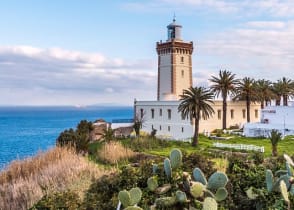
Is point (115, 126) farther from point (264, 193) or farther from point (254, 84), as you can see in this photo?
point (264, 193)

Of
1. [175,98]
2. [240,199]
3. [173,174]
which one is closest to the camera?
[173,174]

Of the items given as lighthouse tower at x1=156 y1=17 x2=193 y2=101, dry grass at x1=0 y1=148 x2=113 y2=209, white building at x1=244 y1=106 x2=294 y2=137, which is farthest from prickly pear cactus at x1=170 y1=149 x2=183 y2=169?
lighthouse tower at x1=156 y1=17 x2=193 y2=101

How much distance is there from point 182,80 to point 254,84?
346 inches

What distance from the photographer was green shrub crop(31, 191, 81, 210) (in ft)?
18.1

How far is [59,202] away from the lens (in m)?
5.60

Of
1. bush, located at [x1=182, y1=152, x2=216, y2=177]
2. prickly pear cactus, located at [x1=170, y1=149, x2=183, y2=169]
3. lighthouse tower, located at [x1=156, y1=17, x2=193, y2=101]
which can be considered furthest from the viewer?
lighthouse tower, located at [x1=156, y1=17, x2=193, y2=101]

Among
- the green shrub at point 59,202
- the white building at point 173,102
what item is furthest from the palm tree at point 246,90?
the green shrub at point 59,202

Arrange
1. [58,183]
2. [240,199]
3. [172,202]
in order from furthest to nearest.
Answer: [58,183] < [240,199] < [172,202]

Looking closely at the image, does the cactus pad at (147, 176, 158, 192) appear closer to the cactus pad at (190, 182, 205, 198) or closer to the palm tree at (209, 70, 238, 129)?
the cactus pad at (190, 182, 205, 198)

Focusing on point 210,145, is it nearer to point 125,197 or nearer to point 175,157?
point 175,157

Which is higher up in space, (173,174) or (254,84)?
(254,84)

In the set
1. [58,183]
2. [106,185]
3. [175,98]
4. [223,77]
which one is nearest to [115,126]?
[175,98]

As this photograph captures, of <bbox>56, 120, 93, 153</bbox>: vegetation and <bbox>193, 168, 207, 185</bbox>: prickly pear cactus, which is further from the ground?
<bbox>193, 168, 207, 185</bbox>: prickly pear cactus

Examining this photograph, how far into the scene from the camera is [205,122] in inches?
1502
